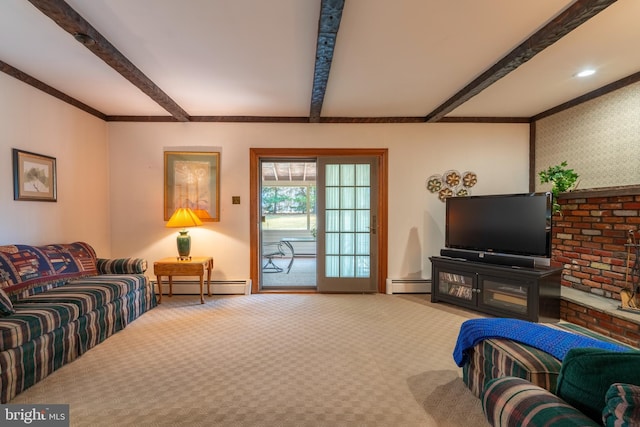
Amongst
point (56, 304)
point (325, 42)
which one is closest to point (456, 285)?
point (325, 42)

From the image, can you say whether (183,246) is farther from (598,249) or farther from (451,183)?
(598,249)

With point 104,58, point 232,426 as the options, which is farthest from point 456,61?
point 232,426

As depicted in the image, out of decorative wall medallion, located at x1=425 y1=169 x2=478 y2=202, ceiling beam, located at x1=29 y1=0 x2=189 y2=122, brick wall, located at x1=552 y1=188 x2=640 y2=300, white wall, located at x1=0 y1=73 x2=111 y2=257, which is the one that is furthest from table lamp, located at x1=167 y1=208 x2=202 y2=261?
brick wall, located at x1=552 y1=188 x2=640 y2=300

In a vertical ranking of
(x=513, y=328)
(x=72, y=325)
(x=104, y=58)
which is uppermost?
(x=104, y=58)

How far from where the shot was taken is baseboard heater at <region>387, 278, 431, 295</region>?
14.5 feet

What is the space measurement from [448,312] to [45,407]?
3642 mm

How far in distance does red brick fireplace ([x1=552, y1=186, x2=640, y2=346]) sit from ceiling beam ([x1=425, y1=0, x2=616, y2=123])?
1.59 meters

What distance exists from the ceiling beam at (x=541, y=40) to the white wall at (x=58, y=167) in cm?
456

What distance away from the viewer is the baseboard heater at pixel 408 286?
441cm

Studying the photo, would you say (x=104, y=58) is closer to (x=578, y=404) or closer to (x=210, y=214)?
(x=210, y=214)

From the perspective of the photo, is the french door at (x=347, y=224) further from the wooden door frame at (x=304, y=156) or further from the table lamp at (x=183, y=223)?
the table lamp at (x=183, y=223)

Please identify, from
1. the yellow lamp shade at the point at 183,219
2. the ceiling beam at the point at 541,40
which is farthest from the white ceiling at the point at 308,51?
the yellow lamp shade at the point at 183,219

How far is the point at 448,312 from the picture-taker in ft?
11.8

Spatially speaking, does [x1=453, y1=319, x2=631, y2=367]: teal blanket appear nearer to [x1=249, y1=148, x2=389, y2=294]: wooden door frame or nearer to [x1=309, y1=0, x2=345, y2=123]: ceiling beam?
[x1=309, y1=0, x2=345, y2=123]: ceiling beam
